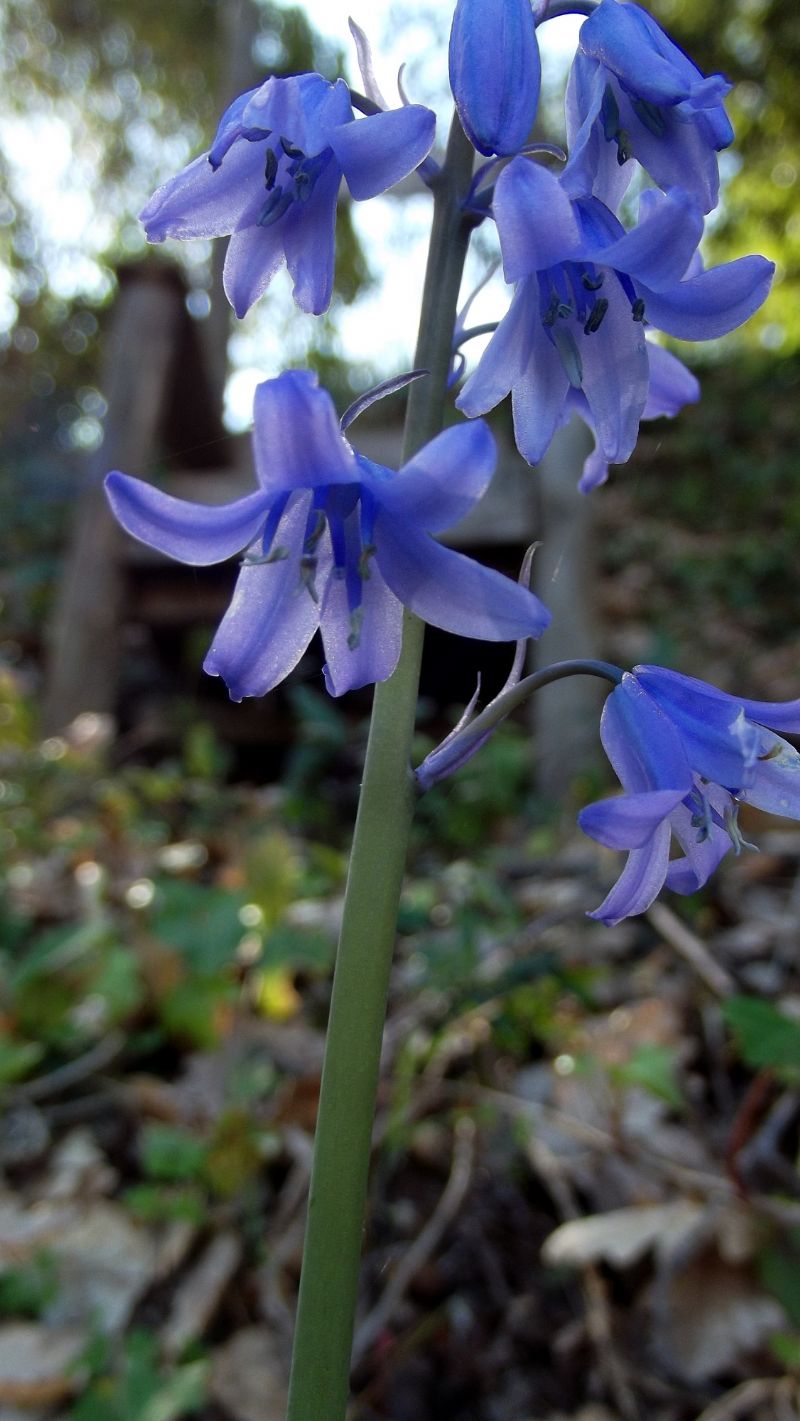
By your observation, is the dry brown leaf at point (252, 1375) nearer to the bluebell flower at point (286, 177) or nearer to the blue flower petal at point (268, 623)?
the blue flower petal at point (268, 623)

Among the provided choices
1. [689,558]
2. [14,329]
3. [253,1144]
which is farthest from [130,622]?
[14,329]

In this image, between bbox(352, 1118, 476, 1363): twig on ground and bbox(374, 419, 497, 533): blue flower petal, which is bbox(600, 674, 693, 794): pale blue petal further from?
bbox(352, 1118, 476, 1363): twig on ground

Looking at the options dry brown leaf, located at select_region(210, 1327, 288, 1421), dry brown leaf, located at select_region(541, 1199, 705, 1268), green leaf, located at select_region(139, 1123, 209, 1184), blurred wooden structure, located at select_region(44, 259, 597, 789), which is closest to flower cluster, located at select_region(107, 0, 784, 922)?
dry brown leaf, located at select_region(541, 1199, 705, 1268)

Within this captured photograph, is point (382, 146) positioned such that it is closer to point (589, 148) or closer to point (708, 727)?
point (589, 148)

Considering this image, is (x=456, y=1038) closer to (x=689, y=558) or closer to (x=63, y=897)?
(x=63, y=897)

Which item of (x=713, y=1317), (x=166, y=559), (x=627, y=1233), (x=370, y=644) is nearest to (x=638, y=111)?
(x=370, y=644)

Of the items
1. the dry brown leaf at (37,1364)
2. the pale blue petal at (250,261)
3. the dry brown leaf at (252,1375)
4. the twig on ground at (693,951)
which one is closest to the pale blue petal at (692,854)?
the pale blue petal at (250,261)
